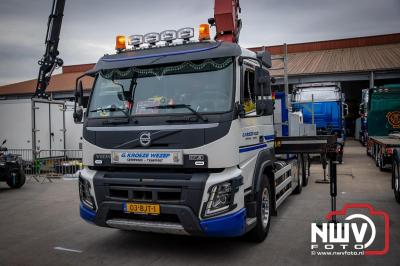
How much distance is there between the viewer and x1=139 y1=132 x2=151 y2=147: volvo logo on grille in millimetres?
5023

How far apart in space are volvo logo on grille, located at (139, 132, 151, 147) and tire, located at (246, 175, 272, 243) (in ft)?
5.54

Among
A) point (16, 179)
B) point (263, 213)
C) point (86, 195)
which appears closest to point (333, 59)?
point (16, 179)

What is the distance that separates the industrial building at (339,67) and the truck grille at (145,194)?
18525mm

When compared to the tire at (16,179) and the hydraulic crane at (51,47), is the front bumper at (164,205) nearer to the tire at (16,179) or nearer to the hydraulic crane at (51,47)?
the tire at (16,179)

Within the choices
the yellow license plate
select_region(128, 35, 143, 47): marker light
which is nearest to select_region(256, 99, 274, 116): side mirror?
the yellow license plate

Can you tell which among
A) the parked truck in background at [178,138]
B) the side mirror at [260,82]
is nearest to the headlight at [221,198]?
the parked truck in background at [178,138]

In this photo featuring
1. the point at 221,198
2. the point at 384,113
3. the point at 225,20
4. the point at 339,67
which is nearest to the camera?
the point at 221,198

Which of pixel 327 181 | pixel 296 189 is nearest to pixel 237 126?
pixel 296 189

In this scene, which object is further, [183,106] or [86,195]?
[86,195]

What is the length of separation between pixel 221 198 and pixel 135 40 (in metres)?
2.78

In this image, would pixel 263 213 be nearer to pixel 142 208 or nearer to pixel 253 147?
pixel 253 147

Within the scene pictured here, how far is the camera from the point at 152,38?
227 inches

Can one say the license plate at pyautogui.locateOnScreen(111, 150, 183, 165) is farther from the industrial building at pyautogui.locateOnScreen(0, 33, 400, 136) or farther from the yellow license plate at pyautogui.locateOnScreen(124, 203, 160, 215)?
the industrial building at pyautogui.locateOnScreen(0, 33, 400, 136)

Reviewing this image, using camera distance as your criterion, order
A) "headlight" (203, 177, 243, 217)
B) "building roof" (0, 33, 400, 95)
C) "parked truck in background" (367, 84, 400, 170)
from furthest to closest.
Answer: "building roof" (0, 33, 400, 95) → "parked truck in background" (367, 84, 400, 170) → "headlight" (203, 177, 243, 217)
